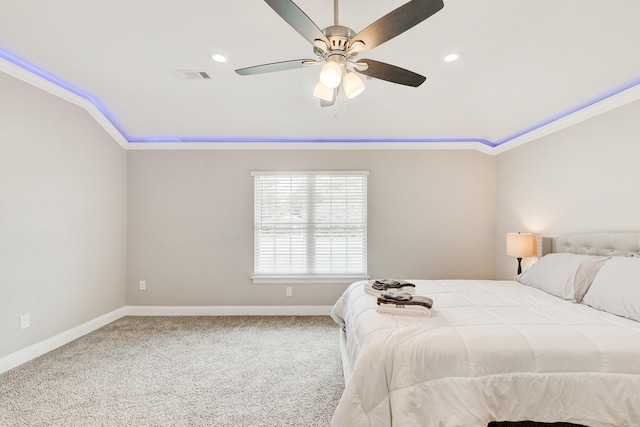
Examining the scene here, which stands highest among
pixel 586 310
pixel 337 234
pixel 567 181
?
pixel 567 181

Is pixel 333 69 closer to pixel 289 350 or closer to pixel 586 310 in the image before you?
pixel 586 310

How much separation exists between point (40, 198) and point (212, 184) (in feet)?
6.07

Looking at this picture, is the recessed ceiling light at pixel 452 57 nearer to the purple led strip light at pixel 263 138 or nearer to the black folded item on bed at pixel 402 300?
the purple led strip light at pixel 263 138

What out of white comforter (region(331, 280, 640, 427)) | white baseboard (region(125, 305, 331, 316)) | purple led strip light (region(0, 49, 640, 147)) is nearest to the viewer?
white comforter (region(331, 280, 640, 427))

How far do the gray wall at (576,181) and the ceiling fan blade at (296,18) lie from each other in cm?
273

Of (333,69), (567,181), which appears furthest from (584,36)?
(333,69)

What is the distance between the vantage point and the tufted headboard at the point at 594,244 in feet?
8.13

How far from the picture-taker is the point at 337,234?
4.39 meters

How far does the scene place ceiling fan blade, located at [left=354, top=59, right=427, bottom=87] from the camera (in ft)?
6.17

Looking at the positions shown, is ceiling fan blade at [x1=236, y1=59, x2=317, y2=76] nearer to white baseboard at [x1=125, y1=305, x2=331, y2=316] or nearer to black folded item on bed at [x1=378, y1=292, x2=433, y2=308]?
black folded item on bed at [x1=378, y1=292, x2=433, y2=308]

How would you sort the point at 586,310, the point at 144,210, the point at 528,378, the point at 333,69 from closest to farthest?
1. the point at 528,378
2. the point at 333,69
3. the point at 586,310
4. the point at 144,210

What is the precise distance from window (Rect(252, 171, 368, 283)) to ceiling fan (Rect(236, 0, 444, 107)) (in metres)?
2.26

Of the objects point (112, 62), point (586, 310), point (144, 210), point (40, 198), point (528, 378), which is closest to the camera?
point (528, 378)

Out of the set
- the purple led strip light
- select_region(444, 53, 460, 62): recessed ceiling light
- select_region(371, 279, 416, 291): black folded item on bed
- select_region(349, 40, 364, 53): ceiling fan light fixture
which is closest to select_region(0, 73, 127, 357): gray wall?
the purple led strip light
